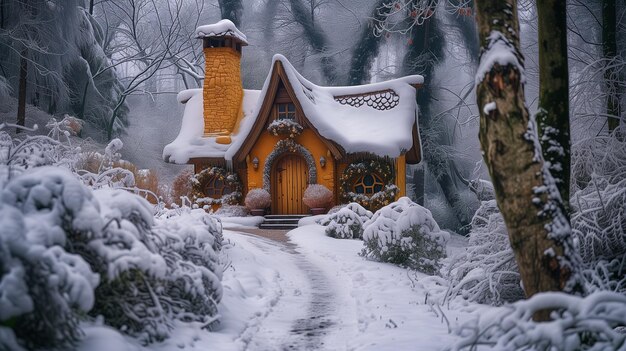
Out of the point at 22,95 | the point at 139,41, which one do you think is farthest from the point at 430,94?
the point at 139,41

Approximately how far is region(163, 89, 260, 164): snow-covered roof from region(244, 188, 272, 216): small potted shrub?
6.30 ft

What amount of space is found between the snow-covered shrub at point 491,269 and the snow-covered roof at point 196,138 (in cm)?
1132

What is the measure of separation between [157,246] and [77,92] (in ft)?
62.0

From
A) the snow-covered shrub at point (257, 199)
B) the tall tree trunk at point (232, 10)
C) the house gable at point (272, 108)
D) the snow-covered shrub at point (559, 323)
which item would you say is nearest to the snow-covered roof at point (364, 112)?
the house gable at point (272, 108)

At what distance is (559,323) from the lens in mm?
2549

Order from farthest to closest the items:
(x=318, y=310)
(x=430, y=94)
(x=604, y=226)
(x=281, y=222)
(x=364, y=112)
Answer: (x=430, y=94) < (x=364, y=112) < (x=281, y=222) < (x=318, y=310) < (x=604, y=226)

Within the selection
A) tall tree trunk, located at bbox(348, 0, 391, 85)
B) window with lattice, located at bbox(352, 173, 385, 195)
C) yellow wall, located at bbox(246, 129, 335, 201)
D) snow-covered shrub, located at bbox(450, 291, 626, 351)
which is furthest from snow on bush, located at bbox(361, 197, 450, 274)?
tall tree trunk, located at bbox(348, 0, 391, 85)

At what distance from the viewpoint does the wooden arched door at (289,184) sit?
1681 cm

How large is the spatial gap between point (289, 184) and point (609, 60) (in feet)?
38.3

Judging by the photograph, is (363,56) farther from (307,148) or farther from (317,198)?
(317,198)

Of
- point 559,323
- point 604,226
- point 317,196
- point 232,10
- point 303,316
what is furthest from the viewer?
point 232,10

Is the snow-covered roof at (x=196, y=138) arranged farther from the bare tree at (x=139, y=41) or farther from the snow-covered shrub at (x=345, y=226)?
the snow-covered shrub at (x=345, y=226)

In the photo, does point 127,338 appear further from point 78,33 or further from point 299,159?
point 78,33

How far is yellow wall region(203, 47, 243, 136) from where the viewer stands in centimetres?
1762
